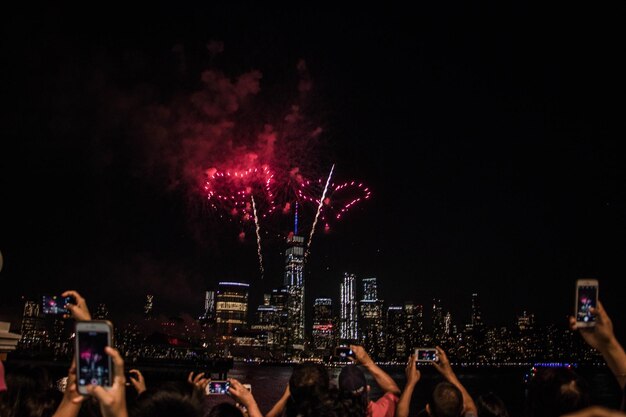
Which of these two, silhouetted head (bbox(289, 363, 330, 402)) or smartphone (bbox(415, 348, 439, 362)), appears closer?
silhouetted head (bbox(289, 363, 330, 402))

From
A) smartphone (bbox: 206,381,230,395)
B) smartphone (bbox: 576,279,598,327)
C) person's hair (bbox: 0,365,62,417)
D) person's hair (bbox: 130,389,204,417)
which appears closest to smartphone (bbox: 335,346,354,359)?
smartphone (bbox: 206,381,230,395)

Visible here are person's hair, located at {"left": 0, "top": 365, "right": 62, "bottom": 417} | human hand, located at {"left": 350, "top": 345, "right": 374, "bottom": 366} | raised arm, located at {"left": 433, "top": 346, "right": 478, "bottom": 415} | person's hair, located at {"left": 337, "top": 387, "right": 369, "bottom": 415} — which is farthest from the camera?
human hand, located at {"left": 350, "top": 345, "right": 374, "bottom": 366}

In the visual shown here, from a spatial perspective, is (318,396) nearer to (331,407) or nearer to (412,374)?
(331,407)

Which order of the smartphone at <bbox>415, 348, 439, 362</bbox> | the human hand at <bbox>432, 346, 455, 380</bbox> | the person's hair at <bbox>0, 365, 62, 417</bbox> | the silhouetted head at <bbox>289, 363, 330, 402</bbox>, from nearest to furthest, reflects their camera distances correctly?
the silhouetted head at <bbox>289, 363, 330, 402</bbox> < the person's hair at <bbox>0, 365, 62, 417</bbox> < the human hand at <bbox>432, 346, 455, 380</bbox> < the smartphone at <bbox>415, 348, 439, 362</bbox>

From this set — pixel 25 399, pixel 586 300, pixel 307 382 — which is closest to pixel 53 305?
pixel 25 399

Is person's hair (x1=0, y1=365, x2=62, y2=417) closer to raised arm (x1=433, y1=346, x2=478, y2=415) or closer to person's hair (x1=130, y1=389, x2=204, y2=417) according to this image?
person's hair (x1=130, y1=389, x2=204, y2=417)

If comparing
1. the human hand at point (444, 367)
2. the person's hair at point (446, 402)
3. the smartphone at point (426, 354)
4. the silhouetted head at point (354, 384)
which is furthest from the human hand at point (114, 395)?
the smartphone at point (426, 354)

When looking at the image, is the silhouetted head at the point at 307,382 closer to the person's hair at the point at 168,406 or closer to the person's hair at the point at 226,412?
the person's hair at the point at 226,412
